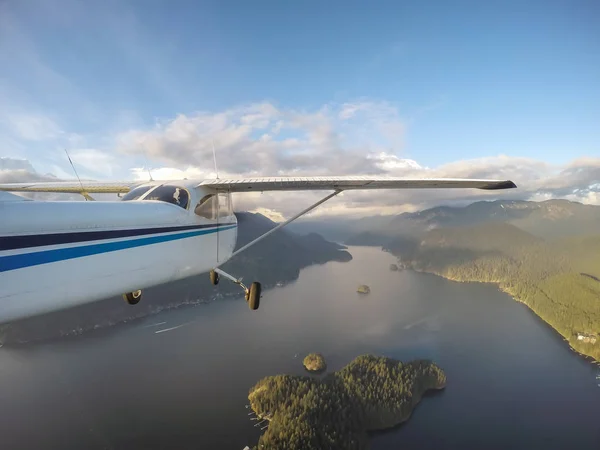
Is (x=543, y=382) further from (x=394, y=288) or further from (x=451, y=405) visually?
(x=394, y=288)

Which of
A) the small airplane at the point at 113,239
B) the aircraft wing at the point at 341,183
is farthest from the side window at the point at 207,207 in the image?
the aircraft wing at the point at 341,183

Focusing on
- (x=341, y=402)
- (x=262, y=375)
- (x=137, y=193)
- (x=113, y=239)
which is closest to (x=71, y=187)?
(x=137, y=193)

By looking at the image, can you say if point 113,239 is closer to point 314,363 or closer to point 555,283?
point 314,363

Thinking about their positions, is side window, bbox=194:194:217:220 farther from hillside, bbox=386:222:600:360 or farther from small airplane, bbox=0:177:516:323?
hillside, bbox=386:222:600:360

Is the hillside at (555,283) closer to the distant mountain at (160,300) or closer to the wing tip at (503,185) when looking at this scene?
the distant mountain at (160,300)

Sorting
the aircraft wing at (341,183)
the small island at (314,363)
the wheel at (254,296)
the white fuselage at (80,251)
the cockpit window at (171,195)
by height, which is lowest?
the small island at (314,363)

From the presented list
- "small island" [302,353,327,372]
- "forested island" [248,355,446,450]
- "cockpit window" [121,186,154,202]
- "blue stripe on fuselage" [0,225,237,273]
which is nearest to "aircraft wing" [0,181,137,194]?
"cockpit window" [121,186,154,202]
